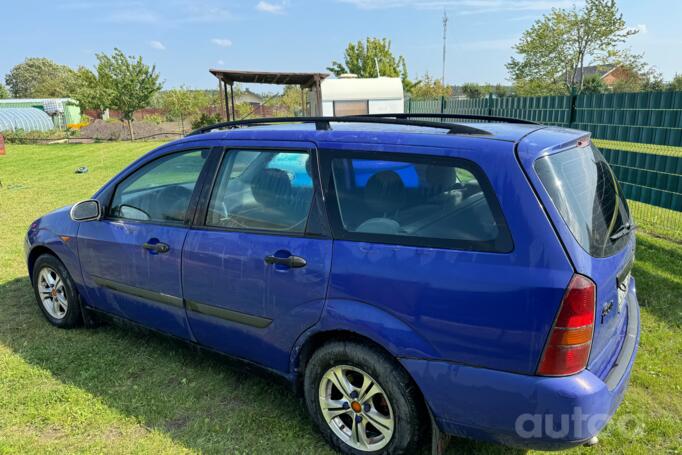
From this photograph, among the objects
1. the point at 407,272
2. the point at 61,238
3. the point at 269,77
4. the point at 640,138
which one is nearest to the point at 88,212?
the point at 61,238

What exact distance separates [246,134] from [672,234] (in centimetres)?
623

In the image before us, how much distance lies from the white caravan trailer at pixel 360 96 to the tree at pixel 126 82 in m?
13.2

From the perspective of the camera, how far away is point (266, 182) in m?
2.97

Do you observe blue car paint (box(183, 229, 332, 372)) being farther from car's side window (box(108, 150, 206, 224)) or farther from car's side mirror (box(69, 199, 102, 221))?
car's side mirror (box(69, 199, 102, 221))

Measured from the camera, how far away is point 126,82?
27062 mm

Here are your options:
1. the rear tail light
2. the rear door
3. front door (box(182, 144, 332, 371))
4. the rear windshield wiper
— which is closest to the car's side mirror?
front door (box(182, 144, 332, 371))

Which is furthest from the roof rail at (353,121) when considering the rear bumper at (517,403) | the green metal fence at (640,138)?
the green metal fence at (640,138)

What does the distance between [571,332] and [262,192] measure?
181cm

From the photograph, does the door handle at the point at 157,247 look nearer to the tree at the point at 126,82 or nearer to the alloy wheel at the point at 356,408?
the alloy wheel at the point at 356,408

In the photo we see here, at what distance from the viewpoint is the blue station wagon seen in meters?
1.98

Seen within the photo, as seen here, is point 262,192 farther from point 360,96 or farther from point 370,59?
point 370,59

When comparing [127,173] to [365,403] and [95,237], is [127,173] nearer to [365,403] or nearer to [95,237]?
[95,237]

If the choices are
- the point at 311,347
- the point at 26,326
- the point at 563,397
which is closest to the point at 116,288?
the point at 26,326

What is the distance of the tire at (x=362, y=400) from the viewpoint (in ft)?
7.56
